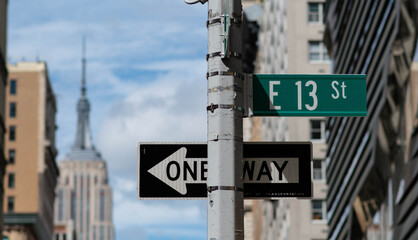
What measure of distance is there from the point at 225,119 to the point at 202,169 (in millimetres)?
747

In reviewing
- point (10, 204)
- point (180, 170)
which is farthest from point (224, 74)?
point (10, 204)

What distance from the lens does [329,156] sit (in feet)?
216

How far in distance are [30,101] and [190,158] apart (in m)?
157

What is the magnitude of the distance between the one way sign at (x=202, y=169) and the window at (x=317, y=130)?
71.8 metres

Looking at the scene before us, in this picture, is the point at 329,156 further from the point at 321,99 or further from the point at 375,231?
the point at 321,99

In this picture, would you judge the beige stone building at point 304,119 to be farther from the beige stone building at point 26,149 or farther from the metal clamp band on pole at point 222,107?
the beige stone building at point 26,149

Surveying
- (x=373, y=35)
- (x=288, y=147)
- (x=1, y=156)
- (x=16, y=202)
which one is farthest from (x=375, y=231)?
(x=16, y=202)

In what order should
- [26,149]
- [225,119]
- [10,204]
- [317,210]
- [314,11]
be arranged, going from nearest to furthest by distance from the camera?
1. [225,119]
2. [317,210]
3. [314,11]
4. [10,204]
5. [26,149]

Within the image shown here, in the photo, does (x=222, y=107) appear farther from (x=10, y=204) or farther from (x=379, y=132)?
(x=10, y=204)

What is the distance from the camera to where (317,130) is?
81.1m

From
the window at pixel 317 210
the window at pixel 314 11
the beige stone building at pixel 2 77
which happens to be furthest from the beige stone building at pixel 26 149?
the window at pixel 314 11

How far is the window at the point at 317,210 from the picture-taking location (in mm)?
79438

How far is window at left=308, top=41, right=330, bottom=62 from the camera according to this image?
80.9 meters

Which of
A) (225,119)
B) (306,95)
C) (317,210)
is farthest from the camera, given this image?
(317,210)
